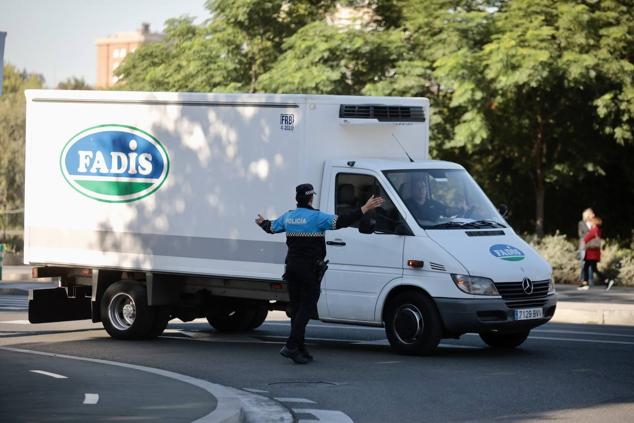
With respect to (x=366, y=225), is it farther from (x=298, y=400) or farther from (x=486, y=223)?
(x=298, y=400)

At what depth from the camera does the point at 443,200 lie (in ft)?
47.0

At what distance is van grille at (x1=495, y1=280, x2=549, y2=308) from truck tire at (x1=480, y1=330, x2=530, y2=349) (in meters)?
0.82

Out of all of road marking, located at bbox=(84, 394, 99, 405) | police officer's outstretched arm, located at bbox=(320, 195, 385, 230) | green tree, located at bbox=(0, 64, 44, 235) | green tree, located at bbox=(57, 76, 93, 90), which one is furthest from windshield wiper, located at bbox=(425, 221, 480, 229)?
green tree, located at bbox=(57, 76, 93, 90)

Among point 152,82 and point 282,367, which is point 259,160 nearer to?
point 282,367

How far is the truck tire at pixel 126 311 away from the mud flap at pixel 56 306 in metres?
0.62

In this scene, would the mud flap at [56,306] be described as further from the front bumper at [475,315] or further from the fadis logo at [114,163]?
the front bumper at [475,315]

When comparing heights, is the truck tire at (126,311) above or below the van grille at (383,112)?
below

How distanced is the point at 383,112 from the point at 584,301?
905 cm

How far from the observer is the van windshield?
1405cm

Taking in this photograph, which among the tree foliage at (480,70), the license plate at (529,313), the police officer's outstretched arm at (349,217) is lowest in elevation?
the license plate at (529,313)

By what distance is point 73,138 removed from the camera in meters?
15.9

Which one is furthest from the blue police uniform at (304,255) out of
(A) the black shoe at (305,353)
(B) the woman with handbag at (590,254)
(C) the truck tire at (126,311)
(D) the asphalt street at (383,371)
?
(B) the woman with handbag at (590,254)

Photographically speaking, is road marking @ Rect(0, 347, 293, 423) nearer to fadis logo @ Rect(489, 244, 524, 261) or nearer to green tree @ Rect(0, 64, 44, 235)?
fadis logo @ Rect(489, 244, 524, 261)

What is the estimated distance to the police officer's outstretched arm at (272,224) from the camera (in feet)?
43.8
